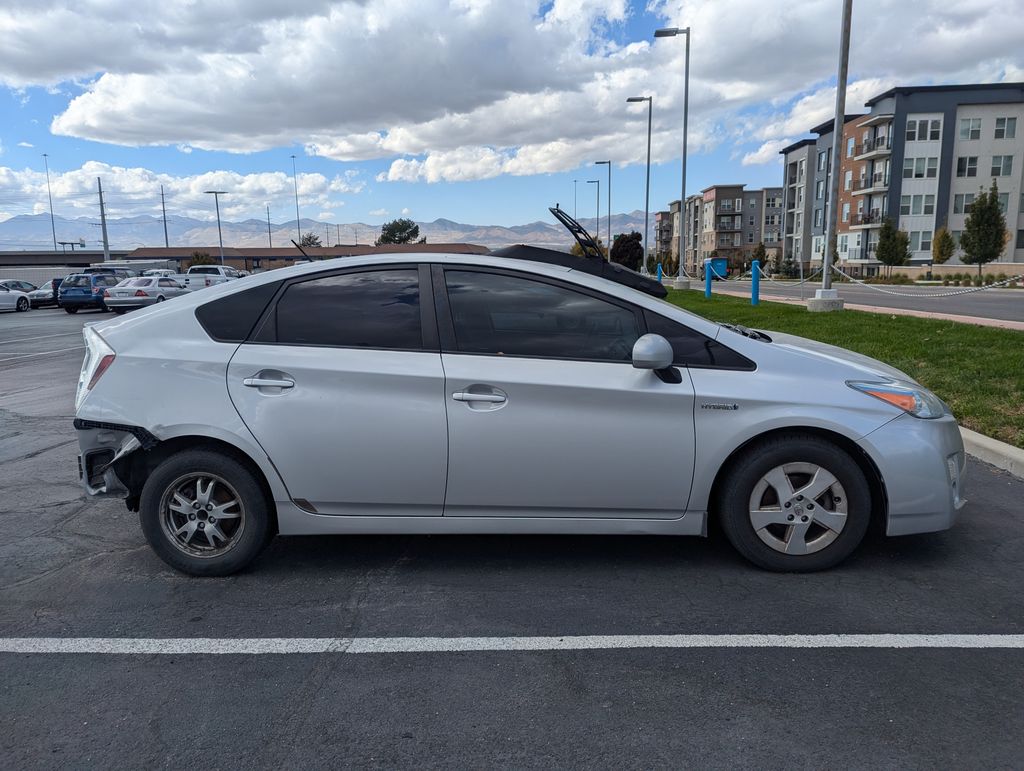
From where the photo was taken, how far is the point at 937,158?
61.8 m

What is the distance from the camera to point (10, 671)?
3.06 meters

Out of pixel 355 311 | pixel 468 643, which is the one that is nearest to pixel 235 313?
pixel 355 311

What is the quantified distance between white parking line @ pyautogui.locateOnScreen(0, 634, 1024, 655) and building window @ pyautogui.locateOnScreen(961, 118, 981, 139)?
7017 centimetres

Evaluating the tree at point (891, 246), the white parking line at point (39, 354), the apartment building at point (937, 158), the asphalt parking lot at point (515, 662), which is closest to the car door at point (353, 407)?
the asphalt parking lot at point (515, 662)

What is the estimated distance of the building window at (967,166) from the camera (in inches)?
2404

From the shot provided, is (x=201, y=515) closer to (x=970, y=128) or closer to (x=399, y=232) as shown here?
(x=970, y=128)

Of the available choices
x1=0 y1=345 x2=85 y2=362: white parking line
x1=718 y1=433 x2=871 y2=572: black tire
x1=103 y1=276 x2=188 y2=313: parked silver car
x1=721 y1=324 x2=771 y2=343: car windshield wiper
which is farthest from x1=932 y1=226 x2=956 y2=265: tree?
x1=718 y1=433 x2=871 y2=572: black tire

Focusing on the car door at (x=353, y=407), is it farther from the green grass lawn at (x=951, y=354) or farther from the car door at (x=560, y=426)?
the green grass lawn at (x=951, y=354)

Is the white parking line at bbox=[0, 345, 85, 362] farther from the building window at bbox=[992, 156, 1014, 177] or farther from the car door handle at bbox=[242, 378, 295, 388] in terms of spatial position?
the building window at bbox=[992, 156, 1014, 177]

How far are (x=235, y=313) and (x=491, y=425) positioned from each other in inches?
58.1

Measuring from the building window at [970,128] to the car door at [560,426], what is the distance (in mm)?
70041

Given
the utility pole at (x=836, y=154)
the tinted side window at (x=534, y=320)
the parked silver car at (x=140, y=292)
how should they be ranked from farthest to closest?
1. the parked silver car at (x=140, y=292)
2. the utility pole at (x=836, y=154)
3. the tinted side window at (x=534, y=320)

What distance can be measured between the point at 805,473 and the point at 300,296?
8.90 feet

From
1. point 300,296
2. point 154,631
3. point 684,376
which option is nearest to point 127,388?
point 300,296
